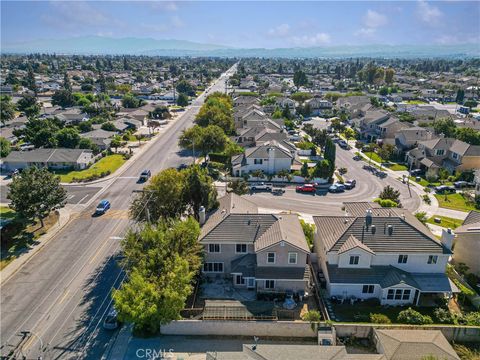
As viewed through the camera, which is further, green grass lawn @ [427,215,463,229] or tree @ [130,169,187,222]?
green grass lawn @ [427,215,463,229]

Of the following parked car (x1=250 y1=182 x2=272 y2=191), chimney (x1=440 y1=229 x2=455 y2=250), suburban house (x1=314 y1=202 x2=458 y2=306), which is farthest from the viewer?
parked car (x1=250 y1=182 x2=272 y2=191)

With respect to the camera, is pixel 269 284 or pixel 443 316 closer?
pixel 443 316

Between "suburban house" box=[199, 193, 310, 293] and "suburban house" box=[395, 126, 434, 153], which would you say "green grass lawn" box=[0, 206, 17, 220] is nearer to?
"suburban house" box=[199, 193, 310, 293]

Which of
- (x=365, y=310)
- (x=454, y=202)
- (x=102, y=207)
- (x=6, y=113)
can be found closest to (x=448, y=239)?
(x=365, y=310)

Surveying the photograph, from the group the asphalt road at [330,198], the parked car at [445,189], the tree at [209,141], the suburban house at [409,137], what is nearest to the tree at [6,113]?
the tree at [209,141]

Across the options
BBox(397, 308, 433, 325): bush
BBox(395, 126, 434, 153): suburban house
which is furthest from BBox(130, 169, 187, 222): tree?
BBox(395, 126, 434, 153): suburban house

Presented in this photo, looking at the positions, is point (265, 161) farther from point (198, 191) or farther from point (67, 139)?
point (67, 139)
